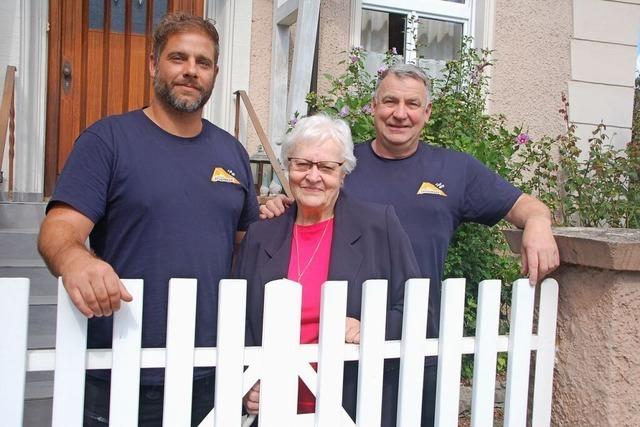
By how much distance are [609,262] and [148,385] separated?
1.33 meters

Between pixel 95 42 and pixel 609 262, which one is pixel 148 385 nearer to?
pixel 609 262

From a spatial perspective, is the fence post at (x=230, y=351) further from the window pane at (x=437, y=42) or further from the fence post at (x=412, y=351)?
the window pane at (x=437, y=42)

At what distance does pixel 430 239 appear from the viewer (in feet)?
7.04

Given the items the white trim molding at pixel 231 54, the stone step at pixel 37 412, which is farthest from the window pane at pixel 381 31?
the stone step at pixel 37 412

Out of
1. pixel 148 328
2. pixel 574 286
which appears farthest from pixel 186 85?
pixel 574 286

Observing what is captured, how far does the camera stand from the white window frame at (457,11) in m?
5.69

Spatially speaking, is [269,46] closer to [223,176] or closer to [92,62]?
[92,62]

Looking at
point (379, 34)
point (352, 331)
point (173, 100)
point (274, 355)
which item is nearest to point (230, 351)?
point (274, 355)

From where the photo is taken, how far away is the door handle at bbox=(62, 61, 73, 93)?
4973 mm

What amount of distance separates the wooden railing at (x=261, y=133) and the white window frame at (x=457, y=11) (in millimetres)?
1271

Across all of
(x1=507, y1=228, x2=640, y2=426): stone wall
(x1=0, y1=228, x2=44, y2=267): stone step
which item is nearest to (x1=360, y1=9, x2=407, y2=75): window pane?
(x1=0, y1=228, x2=44, y2=267): stone step

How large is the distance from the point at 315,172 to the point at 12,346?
93 cm

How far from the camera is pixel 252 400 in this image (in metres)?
1.63

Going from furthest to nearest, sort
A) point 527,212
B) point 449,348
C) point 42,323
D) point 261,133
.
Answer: point 261,133 < point 42,323 < point 527,212 < point 449,348
